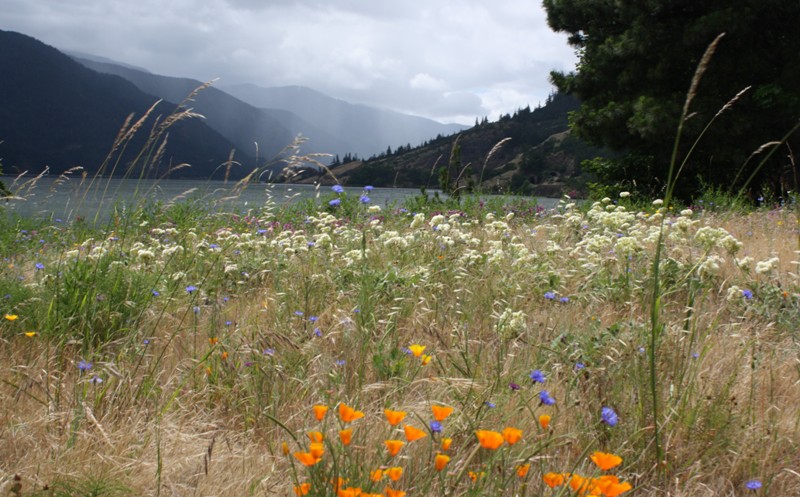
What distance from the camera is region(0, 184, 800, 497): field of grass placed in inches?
67.1

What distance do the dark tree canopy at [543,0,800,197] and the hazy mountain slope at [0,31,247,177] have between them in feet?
421

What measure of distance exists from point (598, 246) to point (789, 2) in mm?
13100

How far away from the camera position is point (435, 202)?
1031cm

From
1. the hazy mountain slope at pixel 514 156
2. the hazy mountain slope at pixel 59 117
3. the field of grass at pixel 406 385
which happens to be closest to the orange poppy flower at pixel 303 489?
the field of grass at pixel 406 385

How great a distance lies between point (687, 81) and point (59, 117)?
189114 millimetres

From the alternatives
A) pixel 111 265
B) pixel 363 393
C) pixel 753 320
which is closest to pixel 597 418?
pixel 363 393

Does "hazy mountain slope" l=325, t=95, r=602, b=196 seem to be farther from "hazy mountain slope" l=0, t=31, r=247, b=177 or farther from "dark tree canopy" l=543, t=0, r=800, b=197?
"hazy mountain slope" l=0, t=31, r=247, b=177

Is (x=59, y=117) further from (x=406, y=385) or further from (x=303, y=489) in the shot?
(x=303, y=489)

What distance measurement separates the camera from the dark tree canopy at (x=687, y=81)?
12938mm

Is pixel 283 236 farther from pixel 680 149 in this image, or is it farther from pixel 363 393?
pixel 680 149

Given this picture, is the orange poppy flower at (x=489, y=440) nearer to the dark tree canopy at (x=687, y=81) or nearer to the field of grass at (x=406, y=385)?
the field of grass at (x=406, y=385)

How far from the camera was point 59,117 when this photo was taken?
165m

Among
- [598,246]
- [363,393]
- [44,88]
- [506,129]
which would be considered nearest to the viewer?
[363,393]

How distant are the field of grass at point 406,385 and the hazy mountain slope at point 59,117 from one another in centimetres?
13741
